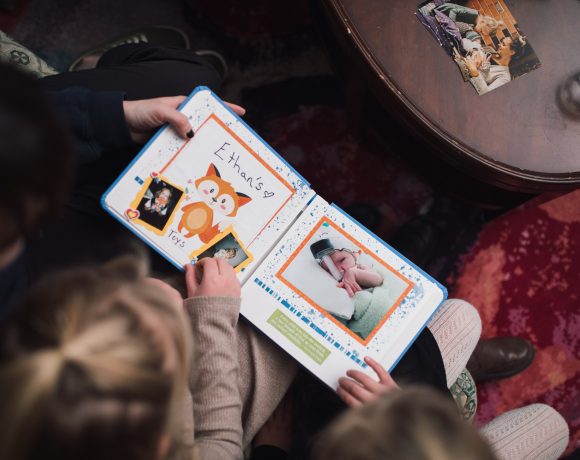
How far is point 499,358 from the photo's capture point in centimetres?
118

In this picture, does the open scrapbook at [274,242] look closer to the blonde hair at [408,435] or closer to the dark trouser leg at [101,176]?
the dark trouser leg at [101,176]

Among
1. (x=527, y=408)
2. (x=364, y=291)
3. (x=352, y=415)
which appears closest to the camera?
(x=352, y=415)

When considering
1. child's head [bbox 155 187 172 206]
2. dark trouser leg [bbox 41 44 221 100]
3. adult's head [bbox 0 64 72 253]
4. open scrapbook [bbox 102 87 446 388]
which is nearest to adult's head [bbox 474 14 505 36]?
open scrapbook [bbox 102 87 446 388]

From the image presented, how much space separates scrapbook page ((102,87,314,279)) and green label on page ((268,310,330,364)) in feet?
0.33

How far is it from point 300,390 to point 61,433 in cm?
54

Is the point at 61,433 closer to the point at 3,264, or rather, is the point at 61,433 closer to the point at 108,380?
the point at 108,380

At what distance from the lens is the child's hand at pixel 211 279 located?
31.7 inches

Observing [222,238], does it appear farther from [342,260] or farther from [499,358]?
[499,358]

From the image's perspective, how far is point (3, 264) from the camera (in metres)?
0.65

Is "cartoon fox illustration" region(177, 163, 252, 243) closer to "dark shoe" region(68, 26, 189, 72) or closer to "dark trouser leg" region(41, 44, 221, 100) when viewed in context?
"dark trouser leg" region(41, 44, 221, 100)

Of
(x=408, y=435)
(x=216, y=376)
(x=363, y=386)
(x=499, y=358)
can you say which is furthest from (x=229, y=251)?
(x=499, y=358)

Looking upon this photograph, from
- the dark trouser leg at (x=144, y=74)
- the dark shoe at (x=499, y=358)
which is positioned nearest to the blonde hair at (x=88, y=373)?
the dark trouser leg at (x=144, y=74)

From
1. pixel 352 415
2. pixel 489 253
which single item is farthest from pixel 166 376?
pixel 489 253

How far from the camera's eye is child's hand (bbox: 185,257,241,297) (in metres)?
0.80
